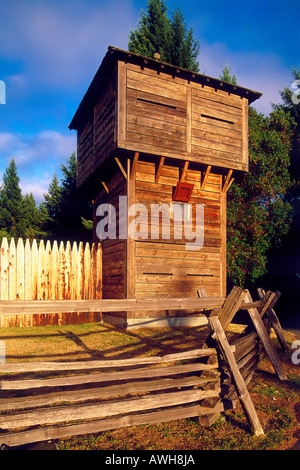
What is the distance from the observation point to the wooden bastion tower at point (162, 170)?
1051 centimetres

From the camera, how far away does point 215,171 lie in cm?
1255

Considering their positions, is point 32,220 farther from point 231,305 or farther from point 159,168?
point 231,305

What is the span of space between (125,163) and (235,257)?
24.9ft

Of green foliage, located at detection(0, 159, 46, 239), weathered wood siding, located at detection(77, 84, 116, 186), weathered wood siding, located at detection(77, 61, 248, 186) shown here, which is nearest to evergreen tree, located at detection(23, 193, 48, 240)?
green foliage, located at detection(0, 159, 46, 239)

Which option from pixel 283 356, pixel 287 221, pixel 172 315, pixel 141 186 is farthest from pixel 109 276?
pixel 287 221

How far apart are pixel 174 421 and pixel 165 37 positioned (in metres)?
22.3

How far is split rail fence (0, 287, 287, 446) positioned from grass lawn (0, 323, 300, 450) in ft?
0.51

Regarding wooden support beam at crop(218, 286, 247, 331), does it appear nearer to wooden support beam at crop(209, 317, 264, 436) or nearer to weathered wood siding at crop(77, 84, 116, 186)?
wooden support beam at crop(209, 317, 264, 436)

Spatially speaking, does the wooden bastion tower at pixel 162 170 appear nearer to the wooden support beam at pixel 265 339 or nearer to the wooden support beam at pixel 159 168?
the wooden support beam at pixel 159 168

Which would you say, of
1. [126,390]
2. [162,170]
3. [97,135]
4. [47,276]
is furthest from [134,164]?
[126,390]

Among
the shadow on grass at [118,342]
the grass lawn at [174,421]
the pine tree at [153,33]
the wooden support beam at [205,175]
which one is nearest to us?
the grass lawn at [174,421]

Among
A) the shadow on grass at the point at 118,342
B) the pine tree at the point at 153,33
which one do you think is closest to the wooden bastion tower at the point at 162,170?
the shadow on grass at the point at 118,342

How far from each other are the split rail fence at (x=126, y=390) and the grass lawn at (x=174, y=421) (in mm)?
155
